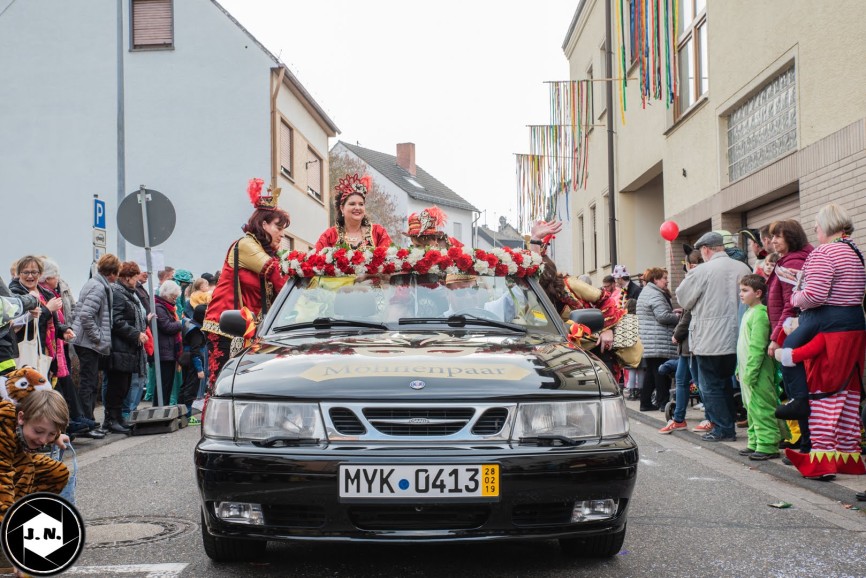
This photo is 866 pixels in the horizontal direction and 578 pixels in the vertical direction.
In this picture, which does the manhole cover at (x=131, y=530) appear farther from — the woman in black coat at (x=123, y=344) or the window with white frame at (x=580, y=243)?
the window with white frame at (x=580, y=243)

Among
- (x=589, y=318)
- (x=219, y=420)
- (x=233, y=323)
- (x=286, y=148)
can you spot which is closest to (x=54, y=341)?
(x=233, y=323)

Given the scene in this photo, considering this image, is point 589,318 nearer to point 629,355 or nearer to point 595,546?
point 595,546

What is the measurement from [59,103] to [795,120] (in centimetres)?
1983

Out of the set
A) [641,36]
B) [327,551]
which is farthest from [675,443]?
[641,36]

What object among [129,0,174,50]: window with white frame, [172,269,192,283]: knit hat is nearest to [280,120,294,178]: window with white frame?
[129,0,174,50]: window with white frame

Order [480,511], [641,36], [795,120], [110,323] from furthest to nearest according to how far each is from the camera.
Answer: [641,36] → [795,120] → [110,323] → [480,511]

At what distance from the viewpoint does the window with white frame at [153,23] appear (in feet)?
82.2

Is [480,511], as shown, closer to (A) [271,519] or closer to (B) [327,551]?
(A) [271,519]

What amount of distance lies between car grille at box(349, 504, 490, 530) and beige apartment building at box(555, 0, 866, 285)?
20.9ft

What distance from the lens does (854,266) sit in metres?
6.68

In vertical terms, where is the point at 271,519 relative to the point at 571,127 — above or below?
below

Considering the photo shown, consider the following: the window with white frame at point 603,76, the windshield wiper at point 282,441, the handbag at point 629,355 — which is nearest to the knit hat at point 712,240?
the handbag at point 629,355

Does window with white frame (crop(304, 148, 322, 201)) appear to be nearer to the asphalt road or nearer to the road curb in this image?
the road curb

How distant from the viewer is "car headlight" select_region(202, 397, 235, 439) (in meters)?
3.96
